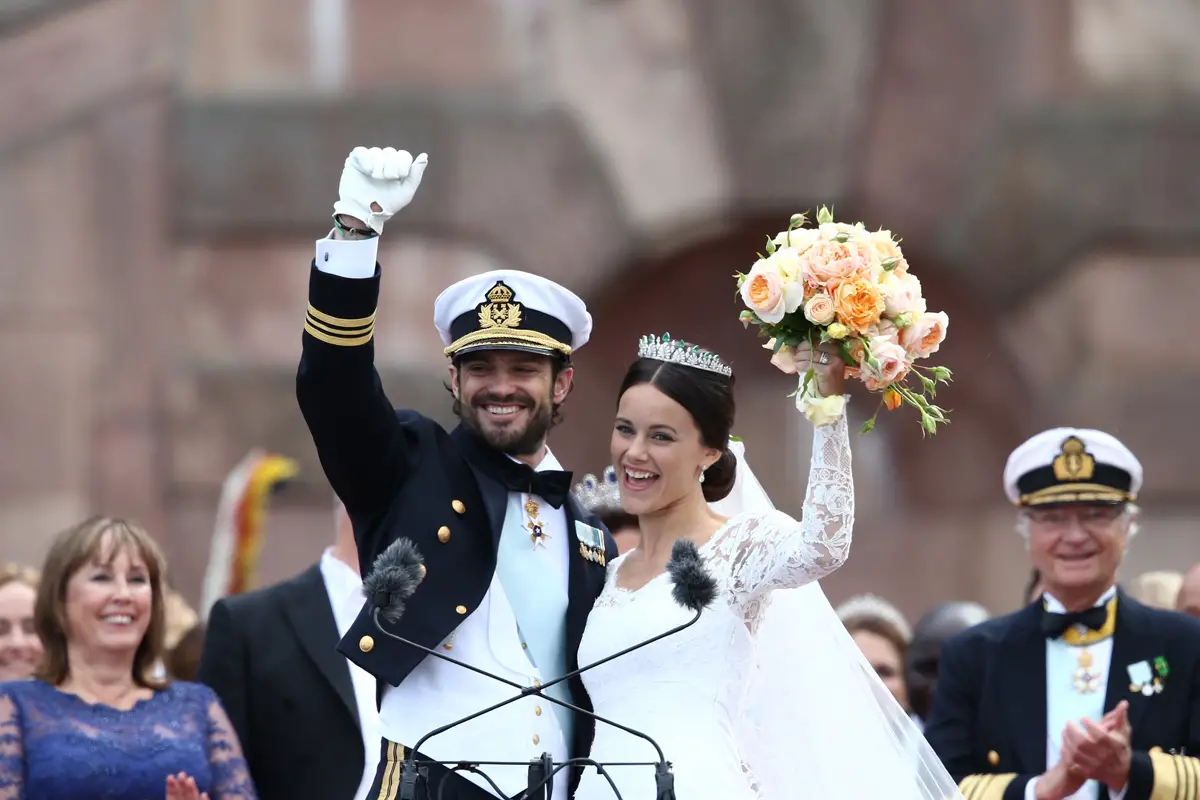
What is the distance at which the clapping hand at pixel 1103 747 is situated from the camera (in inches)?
202

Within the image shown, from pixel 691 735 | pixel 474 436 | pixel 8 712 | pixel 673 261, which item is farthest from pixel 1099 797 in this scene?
pixel 673 261

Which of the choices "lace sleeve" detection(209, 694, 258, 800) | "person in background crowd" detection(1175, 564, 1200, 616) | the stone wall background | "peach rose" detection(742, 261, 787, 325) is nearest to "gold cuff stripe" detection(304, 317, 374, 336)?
"peach rose" detection(742, 261, 787, 325)

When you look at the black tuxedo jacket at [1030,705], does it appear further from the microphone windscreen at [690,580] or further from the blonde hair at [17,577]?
the blonde hair at [17,577]

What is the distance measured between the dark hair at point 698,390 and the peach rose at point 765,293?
46 cm

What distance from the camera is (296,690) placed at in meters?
5.54

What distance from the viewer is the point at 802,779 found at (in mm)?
4590

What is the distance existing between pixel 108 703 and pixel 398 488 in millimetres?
1277

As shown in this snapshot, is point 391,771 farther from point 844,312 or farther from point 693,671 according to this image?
point 844,312

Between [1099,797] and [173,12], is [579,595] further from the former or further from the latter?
[173,12]

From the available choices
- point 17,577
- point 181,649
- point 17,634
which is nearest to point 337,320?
point 17,634

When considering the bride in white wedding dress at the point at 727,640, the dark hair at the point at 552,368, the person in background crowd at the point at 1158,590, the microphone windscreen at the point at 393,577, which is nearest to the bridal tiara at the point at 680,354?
the bride in white wedding dress at the point at 727,640

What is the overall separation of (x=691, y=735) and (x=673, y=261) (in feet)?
16.4

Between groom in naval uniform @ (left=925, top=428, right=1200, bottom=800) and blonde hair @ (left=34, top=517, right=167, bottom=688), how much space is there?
7.38ft

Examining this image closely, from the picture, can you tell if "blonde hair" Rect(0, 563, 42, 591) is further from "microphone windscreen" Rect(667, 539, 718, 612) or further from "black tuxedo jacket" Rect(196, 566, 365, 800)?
"microphone windscreen" Rect(667, 539, 718, 612)
